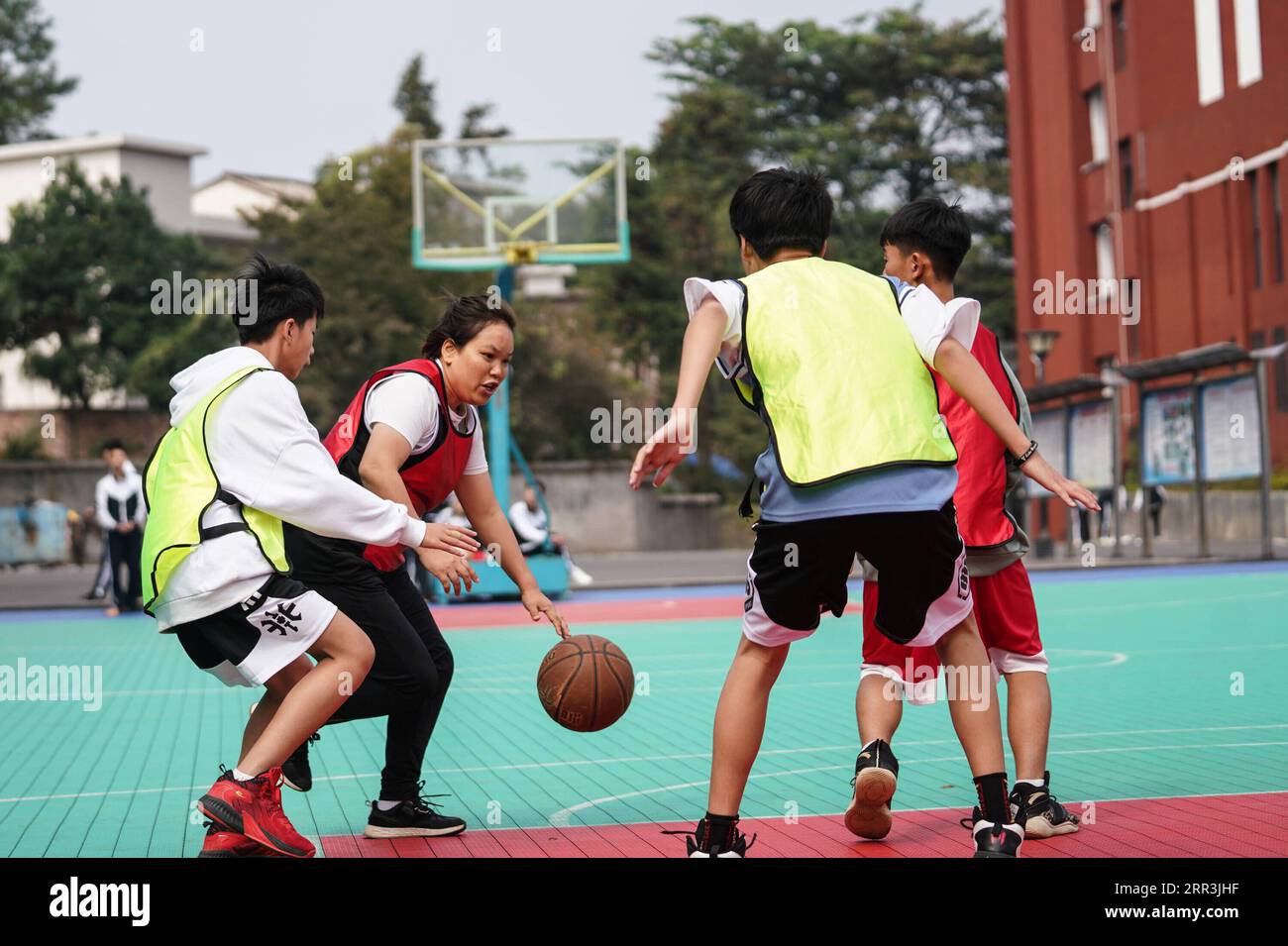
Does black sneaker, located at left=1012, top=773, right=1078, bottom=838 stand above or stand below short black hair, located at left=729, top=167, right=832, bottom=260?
below

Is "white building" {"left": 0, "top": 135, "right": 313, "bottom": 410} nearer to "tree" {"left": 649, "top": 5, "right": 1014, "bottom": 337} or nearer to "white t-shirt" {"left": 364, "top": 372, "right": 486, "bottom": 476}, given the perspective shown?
"tree" {"left": 649, "top": 5, "right": 1014, "bottom": 337}

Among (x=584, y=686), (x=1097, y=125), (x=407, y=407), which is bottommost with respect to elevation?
(x=584, y=686)

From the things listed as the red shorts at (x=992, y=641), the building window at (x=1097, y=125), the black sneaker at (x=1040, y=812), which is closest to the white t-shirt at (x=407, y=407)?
the red shorts at (x=992, y=641)

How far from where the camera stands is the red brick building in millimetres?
33219

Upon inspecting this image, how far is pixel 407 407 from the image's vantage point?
18.6ft

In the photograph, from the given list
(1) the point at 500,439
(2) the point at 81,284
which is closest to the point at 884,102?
(2) the point at 81,284

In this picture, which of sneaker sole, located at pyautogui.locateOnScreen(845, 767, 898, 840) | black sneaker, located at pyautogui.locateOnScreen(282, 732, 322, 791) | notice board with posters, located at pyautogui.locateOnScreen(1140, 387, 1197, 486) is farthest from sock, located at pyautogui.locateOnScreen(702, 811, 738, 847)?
notice board with posters, located at pyautogui.locateOnScreen(1140, 387, 1197, 486)

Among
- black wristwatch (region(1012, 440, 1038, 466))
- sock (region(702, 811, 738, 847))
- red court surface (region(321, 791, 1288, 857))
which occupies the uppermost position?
black wristwatch (region(1012, 440, 1038, 466))

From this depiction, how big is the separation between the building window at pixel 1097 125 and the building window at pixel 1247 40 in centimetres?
655

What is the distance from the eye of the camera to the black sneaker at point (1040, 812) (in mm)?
5551

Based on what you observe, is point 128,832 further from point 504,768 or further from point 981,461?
point 981,461

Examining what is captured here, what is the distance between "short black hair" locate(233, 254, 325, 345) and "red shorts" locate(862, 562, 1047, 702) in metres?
2.24

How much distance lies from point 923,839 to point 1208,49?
34.1 metres

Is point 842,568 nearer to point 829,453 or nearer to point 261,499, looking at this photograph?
point 829,453
